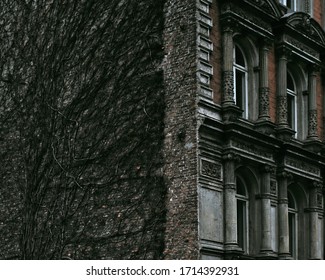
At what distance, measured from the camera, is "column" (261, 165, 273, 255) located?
872 inches

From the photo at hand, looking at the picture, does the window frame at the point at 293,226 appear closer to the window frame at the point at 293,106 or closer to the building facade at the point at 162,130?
the building facade at the point at 162,130

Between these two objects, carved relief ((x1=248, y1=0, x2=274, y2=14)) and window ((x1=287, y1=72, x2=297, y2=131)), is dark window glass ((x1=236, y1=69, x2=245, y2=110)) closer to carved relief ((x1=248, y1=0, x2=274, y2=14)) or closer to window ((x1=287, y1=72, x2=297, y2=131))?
carved relief ((x1=248, y1=0, x2=274, y2=14))

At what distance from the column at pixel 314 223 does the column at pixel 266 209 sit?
2.36 metres

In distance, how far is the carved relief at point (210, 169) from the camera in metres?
20.5

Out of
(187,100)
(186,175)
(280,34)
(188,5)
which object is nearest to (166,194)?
(186,175)

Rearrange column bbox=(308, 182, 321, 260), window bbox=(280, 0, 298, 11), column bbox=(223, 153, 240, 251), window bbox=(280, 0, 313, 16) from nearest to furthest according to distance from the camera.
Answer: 1. column bbox=(223, 153, 240, 251)
2. column bbox=(308, 182, 321, 260)
3. window bbox=(280, 0, 298, 11)
4. window bbox=(280, 0, 313, 16)

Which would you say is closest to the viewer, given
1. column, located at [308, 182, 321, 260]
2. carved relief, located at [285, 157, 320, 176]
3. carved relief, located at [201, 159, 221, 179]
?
carved relief, located at [201, 159, 221, 179]

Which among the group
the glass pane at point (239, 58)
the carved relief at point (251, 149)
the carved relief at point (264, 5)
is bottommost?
the carved relief at point (251, 149)

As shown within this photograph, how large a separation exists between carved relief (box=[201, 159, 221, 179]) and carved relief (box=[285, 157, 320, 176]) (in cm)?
304

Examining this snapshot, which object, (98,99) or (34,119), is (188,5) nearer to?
(98,99)

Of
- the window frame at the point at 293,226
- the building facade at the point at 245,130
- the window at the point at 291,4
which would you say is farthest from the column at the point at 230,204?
the window at the point at 291,4

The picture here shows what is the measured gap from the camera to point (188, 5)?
21.2 meters

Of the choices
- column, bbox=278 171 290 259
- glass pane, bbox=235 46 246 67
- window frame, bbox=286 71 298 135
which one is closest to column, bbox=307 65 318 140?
window frame, bbox=286 71 298 135

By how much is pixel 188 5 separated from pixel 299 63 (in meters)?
5.09
